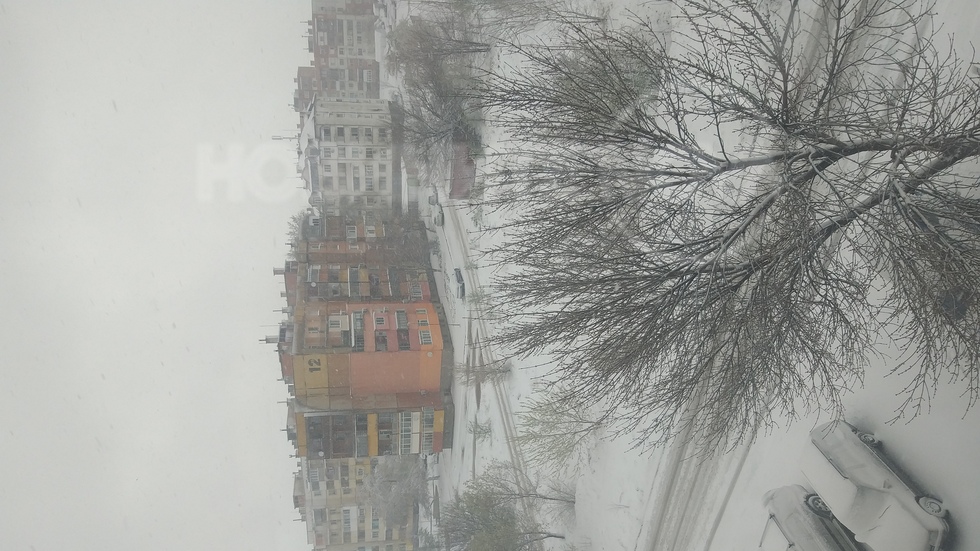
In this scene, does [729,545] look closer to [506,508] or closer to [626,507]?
[626,507]

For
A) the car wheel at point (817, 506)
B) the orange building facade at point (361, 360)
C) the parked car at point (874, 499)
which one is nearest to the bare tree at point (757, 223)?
the parked car at point (874, 499)

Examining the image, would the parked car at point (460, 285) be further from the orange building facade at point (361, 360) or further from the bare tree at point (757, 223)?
the bare tree at point (757, 223)

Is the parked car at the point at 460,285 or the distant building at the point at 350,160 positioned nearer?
the parked car at the point at 460,285

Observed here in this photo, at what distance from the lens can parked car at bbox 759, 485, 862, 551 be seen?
207 inches

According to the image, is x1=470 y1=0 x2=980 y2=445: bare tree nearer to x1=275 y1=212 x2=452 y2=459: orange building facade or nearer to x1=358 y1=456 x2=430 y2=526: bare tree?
x1=275 y1=212 x2=452 y2=459: orange building facade

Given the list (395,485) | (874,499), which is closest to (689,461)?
(874,499)

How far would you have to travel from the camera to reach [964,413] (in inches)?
183

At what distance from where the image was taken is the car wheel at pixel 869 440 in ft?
17.1

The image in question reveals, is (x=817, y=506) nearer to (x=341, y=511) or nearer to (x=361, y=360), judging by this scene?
(x=361, y=360)

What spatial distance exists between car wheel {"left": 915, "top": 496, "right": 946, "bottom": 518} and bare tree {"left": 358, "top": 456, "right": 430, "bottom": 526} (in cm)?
1413

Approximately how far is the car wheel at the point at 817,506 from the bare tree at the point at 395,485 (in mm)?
12983

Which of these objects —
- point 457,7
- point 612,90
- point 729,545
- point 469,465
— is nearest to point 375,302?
point 469,465

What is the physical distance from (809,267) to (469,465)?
12.5 m

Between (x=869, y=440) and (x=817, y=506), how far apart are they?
95 cm
